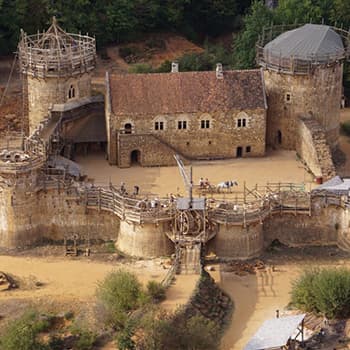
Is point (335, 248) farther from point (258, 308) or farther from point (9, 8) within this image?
point (9, 8)

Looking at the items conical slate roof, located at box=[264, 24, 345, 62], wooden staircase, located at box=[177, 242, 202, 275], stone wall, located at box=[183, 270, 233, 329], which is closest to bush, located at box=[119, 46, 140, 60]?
conical slate roof, located at box=[264, 24, 345, 62]

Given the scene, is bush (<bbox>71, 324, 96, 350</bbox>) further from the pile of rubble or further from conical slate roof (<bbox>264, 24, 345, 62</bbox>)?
conical slate roof (<bbox>264, 24, 345, 62</bbox>)

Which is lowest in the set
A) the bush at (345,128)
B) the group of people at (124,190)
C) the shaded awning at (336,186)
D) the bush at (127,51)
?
the group of people at (124,190)

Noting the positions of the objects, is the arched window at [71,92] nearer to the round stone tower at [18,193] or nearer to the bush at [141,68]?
the round stone tower at [18,193]

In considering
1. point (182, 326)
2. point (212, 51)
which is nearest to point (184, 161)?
point (182, 326)

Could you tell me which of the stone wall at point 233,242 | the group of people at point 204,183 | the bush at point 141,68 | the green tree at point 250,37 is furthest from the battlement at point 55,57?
the stone wall at point 233,242
